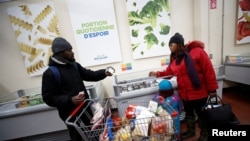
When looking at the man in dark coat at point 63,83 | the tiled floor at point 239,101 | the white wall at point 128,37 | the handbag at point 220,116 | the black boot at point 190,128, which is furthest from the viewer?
the white wall at point 128,37

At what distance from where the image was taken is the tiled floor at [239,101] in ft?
7.45

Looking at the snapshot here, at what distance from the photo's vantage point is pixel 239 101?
9.36 feet

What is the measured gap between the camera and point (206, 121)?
61.6 inches

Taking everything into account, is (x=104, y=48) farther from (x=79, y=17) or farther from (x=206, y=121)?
(x=206, y=121)

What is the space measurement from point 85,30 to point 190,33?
7.41 ft

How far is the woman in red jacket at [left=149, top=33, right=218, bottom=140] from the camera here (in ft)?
5.01

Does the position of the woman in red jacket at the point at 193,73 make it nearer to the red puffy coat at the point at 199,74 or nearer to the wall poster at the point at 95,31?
the red puffy coat at the point at 199,74

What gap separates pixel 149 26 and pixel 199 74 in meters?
1.70

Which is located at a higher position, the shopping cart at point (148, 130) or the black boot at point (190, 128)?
the shopping cart at point (148, 130)

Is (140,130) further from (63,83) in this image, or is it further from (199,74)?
(199,74)

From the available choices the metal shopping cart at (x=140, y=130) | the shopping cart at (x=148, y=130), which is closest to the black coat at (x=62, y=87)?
the metal shopping cart at (x=140, y=130)

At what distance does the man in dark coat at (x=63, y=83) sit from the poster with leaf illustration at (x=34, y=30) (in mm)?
1769

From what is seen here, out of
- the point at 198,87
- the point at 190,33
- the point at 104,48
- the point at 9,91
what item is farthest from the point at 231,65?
the point at 9,91

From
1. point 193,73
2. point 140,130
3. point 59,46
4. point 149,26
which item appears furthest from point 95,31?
point 140,130
